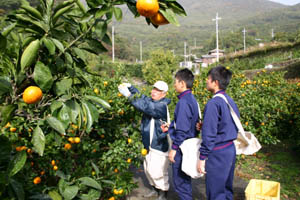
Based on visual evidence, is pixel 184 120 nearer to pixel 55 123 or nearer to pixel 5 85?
pixel 55 123

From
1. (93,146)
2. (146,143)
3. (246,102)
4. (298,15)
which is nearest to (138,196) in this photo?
(146,143)

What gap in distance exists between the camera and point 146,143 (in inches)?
114

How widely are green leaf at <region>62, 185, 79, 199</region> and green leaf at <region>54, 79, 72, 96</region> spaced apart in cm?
64

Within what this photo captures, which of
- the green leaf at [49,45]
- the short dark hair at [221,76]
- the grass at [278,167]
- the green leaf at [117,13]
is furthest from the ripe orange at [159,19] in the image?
the grass at [278,167]

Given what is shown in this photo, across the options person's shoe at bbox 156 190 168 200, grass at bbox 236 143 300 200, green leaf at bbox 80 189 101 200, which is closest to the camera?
green leaf at bbox 80 189 101 200

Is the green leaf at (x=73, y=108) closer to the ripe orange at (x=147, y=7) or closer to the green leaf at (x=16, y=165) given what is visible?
the green leaf at (x=16, y=165)

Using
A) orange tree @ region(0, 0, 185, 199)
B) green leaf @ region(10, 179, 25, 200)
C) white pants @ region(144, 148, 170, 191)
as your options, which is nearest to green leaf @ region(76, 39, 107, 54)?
orange tree @ region(0, 0, 185, 199)

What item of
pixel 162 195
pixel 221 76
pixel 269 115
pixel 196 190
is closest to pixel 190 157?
pixel 221 76

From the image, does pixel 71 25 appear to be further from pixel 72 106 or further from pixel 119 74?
pixel 119 74

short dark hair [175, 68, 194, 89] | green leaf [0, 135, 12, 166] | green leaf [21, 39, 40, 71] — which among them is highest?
green leaf [21, 39, 40, 71]

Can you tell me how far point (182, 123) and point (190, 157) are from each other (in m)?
0.34

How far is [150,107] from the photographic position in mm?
2680

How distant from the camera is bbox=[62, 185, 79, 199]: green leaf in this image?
135 cm

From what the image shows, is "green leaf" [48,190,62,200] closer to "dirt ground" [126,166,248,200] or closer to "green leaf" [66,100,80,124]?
"green leaf" [66,100,80,124]
